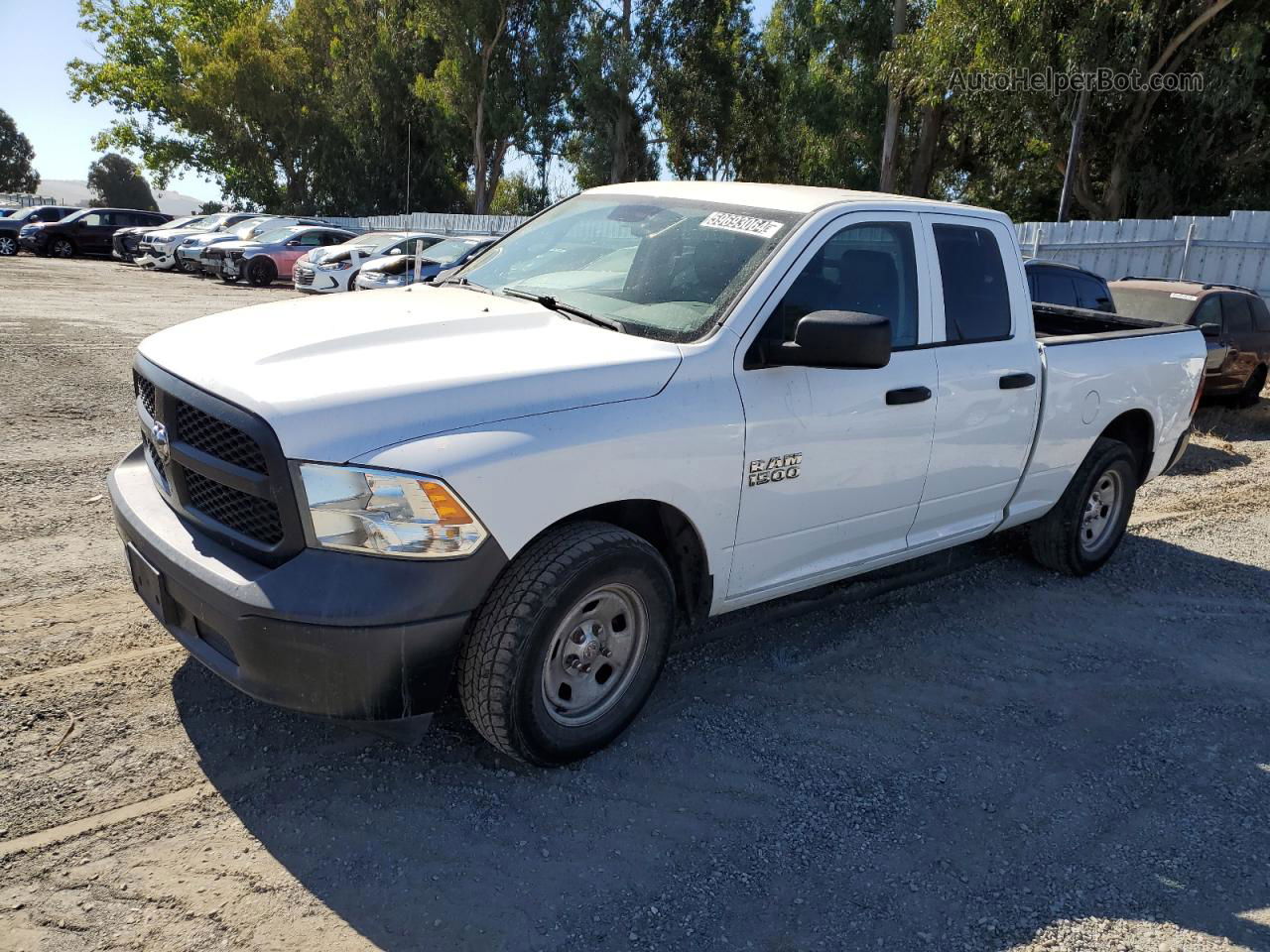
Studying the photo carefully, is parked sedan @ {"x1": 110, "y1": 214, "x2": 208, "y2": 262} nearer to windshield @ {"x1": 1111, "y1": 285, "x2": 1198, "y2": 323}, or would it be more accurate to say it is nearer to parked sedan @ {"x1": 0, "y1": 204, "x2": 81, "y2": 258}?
parked sedan @ {"x1": 0, "y1": 204, "x2": 81, "y2": 258}

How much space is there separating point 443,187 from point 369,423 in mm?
46151

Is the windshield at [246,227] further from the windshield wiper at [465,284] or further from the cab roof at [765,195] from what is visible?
the cab roof at [765,195]

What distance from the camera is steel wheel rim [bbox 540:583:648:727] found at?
3402 mm

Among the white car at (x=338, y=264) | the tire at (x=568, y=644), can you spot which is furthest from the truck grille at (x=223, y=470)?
the white car at (x=338, y=264)

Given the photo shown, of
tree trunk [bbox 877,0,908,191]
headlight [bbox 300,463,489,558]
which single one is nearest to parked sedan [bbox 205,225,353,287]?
tree trunk [bbox 877,0,908,191]

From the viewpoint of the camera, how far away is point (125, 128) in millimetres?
51281

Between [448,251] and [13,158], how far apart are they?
7686 cm

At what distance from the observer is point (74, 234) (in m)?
30.0

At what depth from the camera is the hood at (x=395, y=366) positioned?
9.65ft

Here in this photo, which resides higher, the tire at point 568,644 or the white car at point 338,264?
Answer: the white car at point 338,264

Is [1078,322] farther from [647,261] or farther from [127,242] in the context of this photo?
[127,242]

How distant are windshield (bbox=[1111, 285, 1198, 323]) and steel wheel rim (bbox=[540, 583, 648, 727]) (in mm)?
10211

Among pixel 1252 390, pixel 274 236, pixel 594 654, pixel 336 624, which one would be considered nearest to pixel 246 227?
pixel 274 236

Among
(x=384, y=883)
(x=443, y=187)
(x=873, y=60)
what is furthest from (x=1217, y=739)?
(x=443, y=187)
